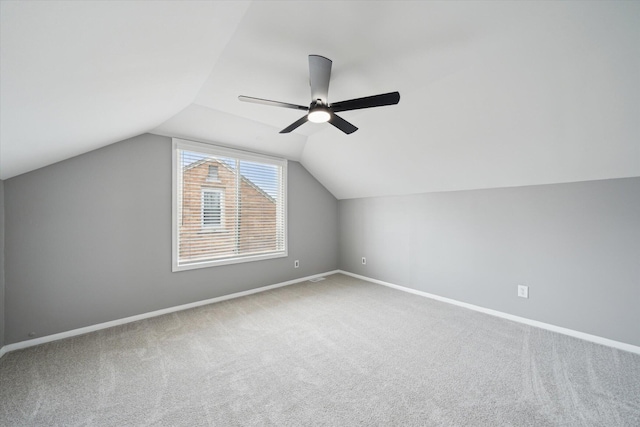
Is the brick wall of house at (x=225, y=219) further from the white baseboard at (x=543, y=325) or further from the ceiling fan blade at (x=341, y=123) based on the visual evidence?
the white baseboard at (x=543, y=325)

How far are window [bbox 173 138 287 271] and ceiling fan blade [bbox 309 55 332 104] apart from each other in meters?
2.09

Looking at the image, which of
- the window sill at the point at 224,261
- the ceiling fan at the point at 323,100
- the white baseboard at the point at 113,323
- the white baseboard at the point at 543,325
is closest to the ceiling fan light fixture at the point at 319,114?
the ceiling fan at the point at 323,100

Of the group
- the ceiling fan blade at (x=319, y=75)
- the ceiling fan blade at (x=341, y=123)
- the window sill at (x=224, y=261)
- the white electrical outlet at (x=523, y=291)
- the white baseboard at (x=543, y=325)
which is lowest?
the white baseboard at (x=543, y=325)

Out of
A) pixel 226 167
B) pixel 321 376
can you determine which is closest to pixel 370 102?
pixel 321 376

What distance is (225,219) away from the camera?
3.60 m

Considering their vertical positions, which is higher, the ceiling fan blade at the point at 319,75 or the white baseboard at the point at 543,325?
the ceiling fan blade at the point at 319,75

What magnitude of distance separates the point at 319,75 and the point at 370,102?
461mm

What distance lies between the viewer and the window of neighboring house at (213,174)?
343 centimetres

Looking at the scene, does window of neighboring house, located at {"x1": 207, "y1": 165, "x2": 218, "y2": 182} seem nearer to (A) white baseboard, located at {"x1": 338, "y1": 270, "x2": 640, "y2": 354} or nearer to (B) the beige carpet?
(B) the beige carpet

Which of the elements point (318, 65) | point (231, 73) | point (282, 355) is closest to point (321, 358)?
point (282, 355)

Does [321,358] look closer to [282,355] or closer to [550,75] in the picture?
[282,355]

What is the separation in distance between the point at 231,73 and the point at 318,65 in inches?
31.9

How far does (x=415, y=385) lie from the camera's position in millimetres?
1753

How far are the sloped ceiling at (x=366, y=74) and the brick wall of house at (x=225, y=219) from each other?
0.76m
